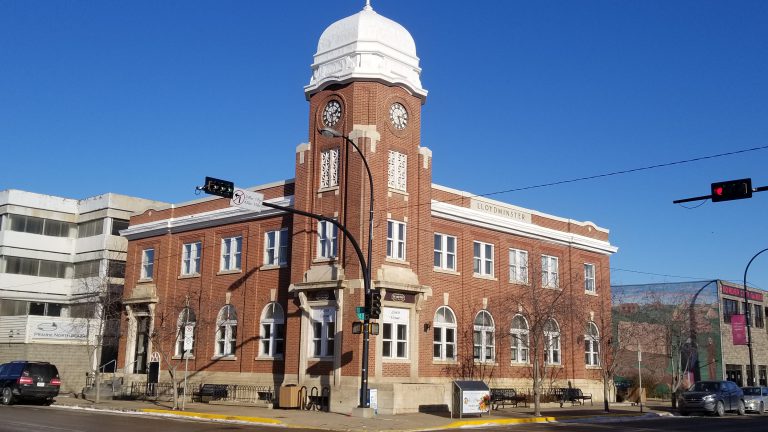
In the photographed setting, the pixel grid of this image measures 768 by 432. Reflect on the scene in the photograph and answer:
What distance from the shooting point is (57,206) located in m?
55.5

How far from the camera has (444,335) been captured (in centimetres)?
3753

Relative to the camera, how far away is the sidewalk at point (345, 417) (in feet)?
85.0

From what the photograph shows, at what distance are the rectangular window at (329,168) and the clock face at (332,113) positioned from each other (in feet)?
4.72

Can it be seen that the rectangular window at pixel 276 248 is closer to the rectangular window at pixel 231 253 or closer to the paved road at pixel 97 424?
the rectangular window at pixel 231 253

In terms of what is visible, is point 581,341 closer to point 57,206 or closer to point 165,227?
point 165,227

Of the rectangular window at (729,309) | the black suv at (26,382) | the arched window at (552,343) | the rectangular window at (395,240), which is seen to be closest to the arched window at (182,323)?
the black suv at (26,382)

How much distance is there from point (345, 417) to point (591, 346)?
23.2m

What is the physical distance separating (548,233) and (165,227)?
22.5 meters

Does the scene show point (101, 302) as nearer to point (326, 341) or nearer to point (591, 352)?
point (326, 341)

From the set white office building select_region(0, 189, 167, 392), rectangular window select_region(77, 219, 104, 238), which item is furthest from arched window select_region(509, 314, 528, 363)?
rectangular window select_region(77, 219, 104, 238)

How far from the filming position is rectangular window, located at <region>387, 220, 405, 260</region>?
1344 inches

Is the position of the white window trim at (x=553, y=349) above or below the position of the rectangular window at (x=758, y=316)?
below

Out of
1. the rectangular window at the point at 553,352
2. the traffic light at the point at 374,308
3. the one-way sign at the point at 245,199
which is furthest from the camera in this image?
the rectangular window at the point at 553,352

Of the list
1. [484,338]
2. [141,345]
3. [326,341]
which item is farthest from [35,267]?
[484,338]
